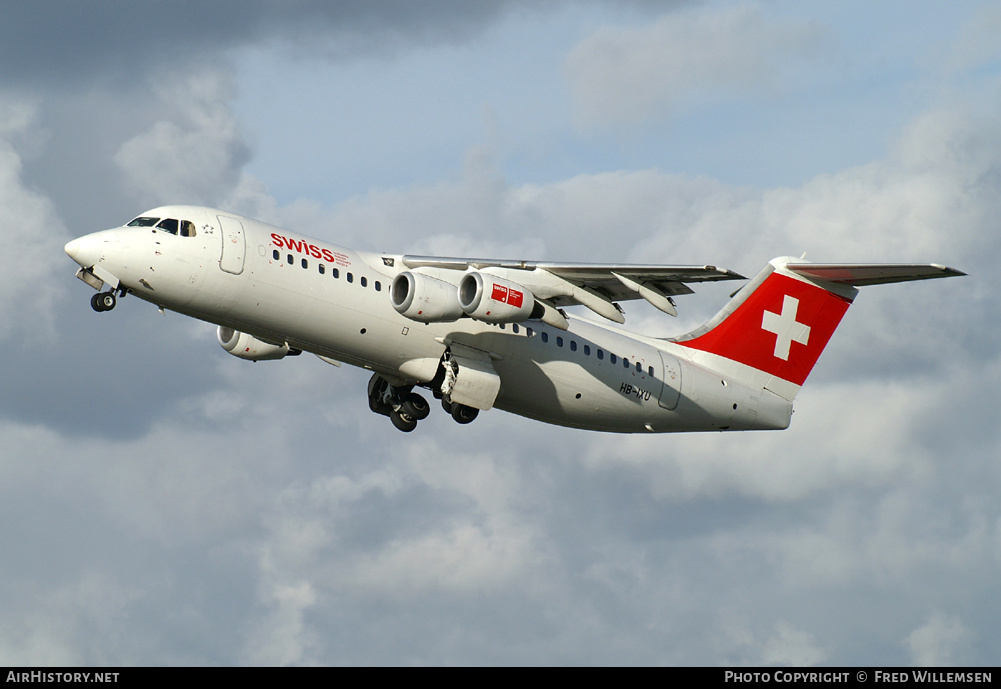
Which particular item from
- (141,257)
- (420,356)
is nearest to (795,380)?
(420,356)

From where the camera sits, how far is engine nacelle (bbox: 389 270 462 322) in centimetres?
2509

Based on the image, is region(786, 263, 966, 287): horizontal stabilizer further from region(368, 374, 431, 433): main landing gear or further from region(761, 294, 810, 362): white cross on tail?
region(368, 374, 431, 433): main landing gear

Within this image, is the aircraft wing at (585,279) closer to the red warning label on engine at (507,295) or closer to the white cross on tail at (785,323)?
the red warning label on engine at (507,295)

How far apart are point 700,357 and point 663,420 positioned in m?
2.19

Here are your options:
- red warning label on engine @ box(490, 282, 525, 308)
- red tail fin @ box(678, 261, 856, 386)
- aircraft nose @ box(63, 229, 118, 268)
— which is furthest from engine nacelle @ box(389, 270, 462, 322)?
red tail fin @ box(678, 261, 856, 386)

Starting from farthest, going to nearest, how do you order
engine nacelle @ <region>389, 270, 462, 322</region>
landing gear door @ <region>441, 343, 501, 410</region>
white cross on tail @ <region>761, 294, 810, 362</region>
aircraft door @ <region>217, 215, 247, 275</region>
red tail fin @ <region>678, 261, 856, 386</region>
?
white cross on tail @ <region>761, 294, 810, 362</region> < red tail fin @ <region>678, 261, 856, 386</region> < landing gear door @ <region>441, 343, 501, 410</region> < engine nacelle @ <region>389, 270, 462, 322</region> < aircraft door @ <region>217, 215, 247, 275</region>

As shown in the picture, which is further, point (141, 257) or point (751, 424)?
point (751, 424)

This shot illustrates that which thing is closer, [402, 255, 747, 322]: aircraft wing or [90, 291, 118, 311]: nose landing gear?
[90, 291, 118, 311]: nose landing gear

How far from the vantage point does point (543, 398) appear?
28.9m

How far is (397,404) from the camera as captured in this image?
30.5 m

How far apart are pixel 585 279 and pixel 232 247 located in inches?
303

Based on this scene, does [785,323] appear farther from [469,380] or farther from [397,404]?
[397,404]

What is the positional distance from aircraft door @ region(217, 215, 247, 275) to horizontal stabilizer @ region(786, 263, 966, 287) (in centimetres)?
1464
